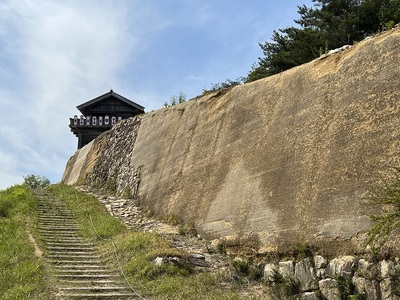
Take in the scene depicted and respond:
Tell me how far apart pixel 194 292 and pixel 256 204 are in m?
2.28

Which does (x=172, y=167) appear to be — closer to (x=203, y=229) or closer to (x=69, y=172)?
(x=203, y=229)

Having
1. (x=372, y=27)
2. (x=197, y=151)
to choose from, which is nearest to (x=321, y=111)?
(x=197, y=151)

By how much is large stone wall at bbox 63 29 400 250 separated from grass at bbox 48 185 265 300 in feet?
3.59

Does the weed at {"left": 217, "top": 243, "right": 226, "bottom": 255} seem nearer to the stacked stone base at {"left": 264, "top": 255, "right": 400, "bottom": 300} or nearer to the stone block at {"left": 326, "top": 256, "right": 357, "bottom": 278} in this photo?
the stacked stone base at {"left": 264, "top": 255, "right": 400, "bottom": 300}

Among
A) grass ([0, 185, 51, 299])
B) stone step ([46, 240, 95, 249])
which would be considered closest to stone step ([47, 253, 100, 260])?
grass ([0, 185, 51, 299])

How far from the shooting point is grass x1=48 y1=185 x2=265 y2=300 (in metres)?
7.30

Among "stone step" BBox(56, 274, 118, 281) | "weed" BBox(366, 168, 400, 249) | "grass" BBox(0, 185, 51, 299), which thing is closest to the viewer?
"weed" BBox(366, 168, 400, 249)

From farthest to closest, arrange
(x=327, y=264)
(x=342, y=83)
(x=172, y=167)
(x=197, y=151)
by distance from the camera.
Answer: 1. (x=172, y=167)
2. (x=197, y=151)
3. (x=342, y=83)
4. (x=327, y=264)

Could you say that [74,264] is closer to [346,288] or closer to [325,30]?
[346,288]

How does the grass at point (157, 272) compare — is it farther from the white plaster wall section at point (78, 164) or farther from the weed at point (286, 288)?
the white plaster wall section at point (78, 164)

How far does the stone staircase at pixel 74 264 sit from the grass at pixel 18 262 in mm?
313

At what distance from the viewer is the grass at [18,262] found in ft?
24.1

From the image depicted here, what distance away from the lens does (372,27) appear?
1528 cm

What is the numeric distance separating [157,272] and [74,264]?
2.12m
